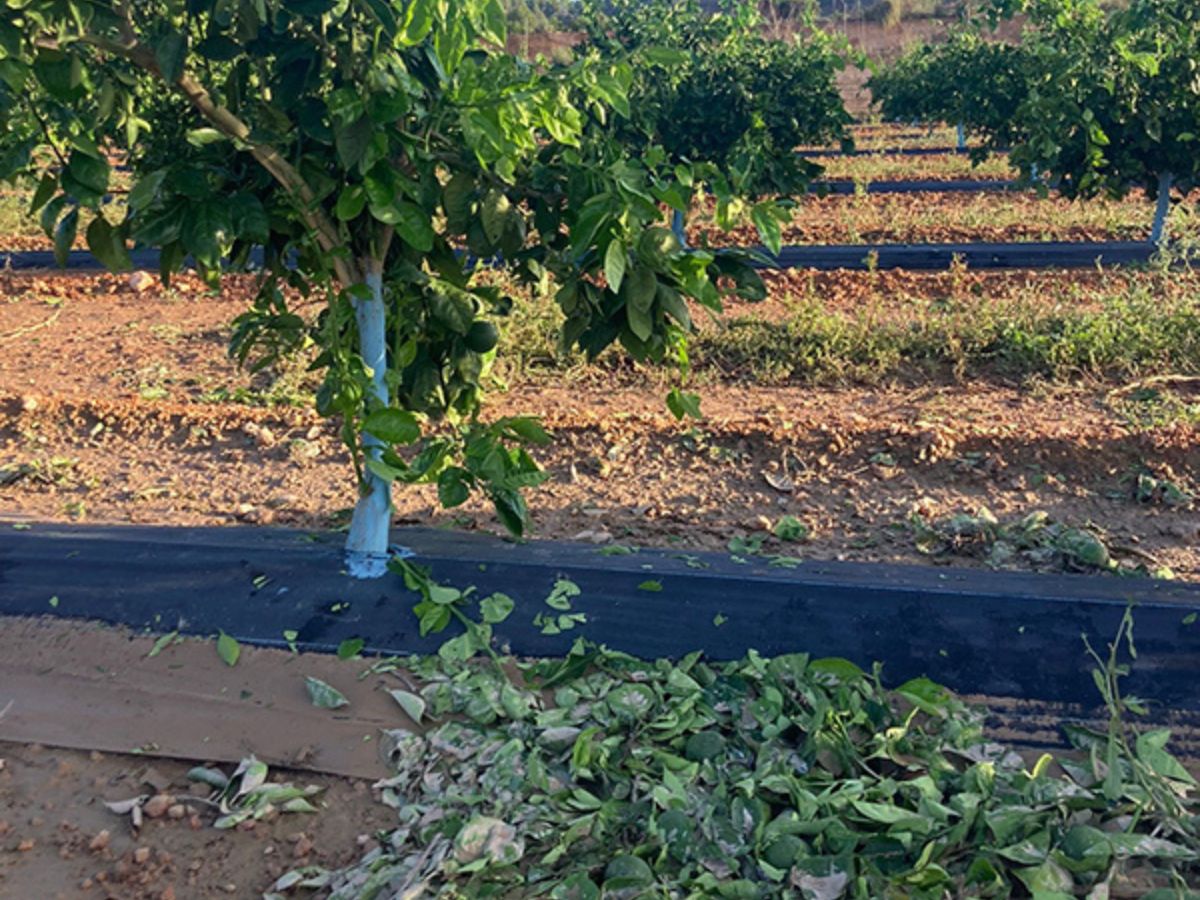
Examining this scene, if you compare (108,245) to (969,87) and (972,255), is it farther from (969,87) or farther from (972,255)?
(969,87)

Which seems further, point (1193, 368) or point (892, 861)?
point (1193, 368)

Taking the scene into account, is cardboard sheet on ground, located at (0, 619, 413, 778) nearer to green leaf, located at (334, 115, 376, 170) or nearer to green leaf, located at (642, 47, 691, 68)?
green leaf, located at (334, 115, 376, 170)

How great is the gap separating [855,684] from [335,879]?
1.17 meters

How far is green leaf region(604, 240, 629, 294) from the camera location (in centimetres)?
205

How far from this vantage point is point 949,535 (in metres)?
3.78

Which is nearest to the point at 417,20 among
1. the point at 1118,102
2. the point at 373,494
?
the point at 373,494

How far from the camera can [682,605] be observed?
285 cm

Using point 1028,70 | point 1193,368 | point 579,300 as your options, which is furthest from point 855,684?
point 1028,70

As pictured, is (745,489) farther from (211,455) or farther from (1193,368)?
(1193,368)

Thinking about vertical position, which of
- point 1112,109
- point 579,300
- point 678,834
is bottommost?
point 678,834

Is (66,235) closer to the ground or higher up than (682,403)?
higher up

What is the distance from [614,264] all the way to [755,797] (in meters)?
1.05

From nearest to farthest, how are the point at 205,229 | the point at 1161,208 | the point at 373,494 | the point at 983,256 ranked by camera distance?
the point at 205,229, the point at 373,494, the point at 1161,208, the point at 983,256

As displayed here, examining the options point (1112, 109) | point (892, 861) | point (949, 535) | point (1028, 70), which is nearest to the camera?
point (892, 861)
